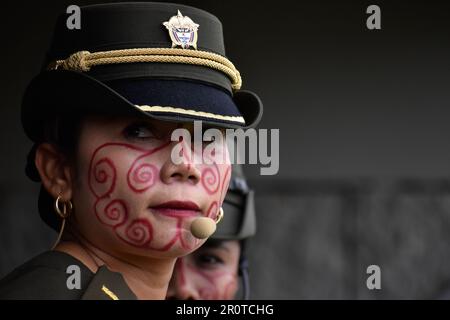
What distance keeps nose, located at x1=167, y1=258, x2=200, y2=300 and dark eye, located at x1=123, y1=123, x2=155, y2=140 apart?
140 centimetres

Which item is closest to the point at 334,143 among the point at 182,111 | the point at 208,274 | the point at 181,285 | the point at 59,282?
the point at 208,274

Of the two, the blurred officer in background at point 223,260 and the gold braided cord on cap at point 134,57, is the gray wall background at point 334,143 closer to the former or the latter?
the blurred officer in background at point 223,260

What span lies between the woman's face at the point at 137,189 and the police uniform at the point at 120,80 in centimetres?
6

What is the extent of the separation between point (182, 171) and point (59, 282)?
0.36 meters

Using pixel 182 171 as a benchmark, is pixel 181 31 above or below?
above

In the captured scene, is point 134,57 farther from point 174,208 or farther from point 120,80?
point 174,208

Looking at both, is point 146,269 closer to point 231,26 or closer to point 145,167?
point 145,167

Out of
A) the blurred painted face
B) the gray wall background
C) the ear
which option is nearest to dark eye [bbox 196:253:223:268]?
the blurred painted face

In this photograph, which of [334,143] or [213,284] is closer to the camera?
[213,284]

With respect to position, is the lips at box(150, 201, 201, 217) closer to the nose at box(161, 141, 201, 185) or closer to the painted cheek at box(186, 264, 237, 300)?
the nose at box(161, 141, 201, 185)

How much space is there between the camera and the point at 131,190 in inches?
83.7

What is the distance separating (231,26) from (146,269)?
2.73 meters

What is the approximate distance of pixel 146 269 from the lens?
2.26m
